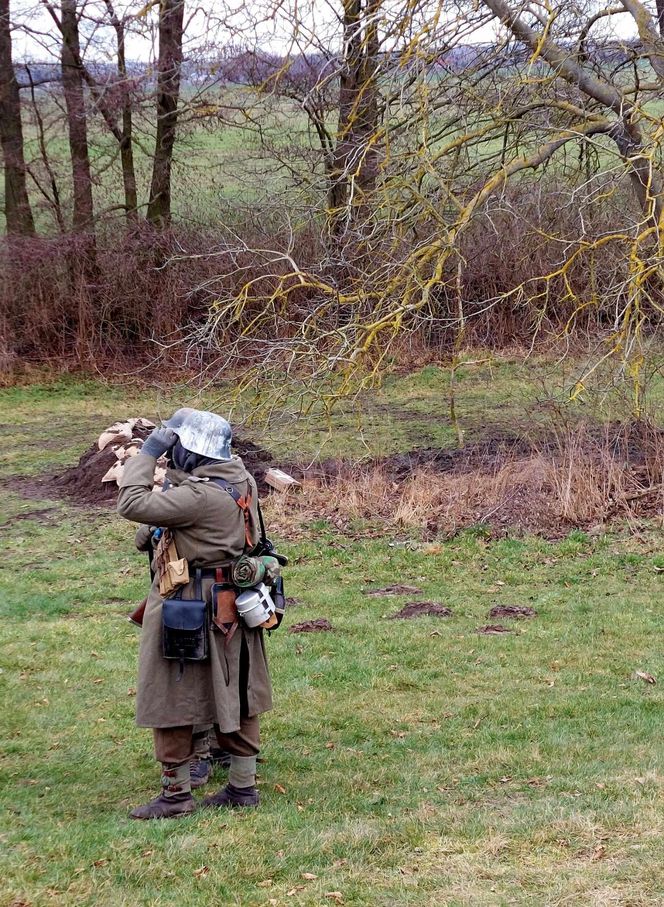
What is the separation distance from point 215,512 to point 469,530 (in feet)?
20.7

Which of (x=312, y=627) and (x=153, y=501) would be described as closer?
(x=153, y=501)

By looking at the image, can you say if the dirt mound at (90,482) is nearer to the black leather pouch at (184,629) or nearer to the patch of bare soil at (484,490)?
the patch of bare soil at (484,490)

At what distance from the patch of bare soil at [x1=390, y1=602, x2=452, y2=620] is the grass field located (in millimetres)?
149

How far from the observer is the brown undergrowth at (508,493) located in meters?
11.1

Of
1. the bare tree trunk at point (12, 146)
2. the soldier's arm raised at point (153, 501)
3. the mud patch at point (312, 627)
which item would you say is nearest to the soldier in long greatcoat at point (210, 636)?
the soldier's arm raised at point (153, 501)

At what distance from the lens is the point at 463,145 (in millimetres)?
12367

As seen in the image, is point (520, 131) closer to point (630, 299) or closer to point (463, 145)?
point (463, 145)

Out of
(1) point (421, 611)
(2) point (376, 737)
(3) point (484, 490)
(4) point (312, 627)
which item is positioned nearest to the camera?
(2) point (376, 737)

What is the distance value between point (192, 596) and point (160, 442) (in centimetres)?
75

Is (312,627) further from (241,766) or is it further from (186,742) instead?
(186,742)

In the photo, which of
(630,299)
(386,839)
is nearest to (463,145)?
(630,299)

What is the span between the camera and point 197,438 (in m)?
4.99

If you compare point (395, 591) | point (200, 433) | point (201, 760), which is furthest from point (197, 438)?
point (395, 591)

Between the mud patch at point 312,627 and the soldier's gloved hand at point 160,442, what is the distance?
367cm
